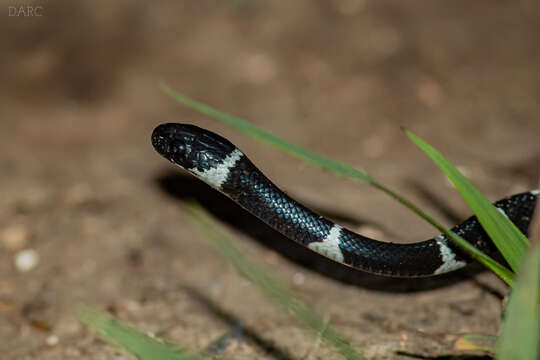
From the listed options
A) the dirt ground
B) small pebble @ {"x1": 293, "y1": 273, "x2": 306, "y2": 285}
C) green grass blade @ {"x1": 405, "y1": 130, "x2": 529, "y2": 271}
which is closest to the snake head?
the dirt ground

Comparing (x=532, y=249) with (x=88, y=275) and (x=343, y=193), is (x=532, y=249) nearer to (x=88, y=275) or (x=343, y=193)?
(x=343, y=193)

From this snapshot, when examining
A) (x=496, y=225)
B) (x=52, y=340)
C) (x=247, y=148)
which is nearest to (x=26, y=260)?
(x=52, y=340)

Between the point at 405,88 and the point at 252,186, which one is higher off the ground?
the point at 405,88

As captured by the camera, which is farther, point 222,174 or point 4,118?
point 4,118

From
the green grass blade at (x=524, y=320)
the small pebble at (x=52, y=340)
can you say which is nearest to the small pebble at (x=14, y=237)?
the small pebble at (x=52, y=340)

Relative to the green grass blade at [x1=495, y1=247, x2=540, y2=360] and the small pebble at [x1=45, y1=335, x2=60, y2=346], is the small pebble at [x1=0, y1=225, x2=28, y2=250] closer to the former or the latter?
the small pebble at [x1=45, y1=335, x2=60, y2=346]

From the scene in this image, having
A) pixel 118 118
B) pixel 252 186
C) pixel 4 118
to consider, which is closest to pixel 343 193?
pixel 252 186

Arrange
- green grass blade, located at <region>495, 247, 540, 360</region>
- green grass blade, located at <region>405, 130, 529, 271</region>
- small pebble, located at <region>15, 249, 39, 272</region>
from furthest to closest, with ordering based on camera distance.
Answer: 1. small pebble, located at <region>15, 249, 39, 272</region>
2. green grass blade, located at <region>405, 130, 529, 271</region>
3. green grass blade, located at <region>495, 247, 540, 360</region>
